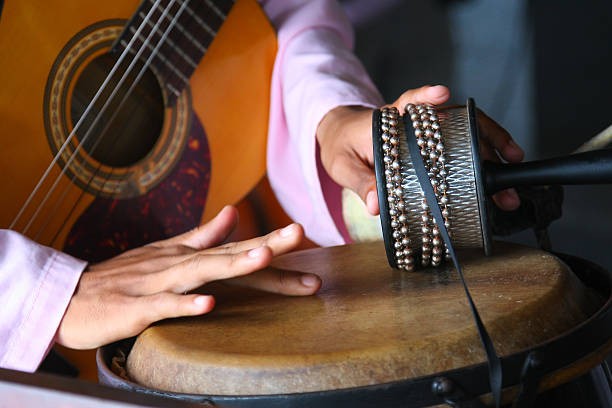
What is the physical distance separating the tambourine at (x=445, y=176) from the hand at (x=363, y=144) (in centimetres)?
8

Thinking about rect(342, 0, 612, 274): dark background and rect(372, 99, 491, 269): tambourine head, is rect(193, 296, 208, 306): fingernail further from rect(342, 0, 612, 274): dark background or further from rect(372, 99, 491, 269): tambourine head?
rect(342, 0, 612, 274): dark background

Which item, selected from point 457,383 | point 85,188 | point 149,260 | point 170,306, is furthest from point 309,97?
point 457,383

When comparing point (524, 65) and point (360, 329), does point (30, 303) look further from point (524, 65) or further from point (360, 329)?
point (524, 65)

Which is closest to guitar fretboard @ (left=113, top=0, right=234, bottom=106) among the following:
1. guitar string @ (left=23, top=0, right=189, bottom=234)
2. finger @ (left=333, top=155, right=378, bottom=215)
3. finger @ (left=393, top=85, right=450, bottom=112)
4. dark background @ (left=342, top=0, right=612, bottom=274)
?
guitar string @ (left=23, top=0, right=189, bottom=234)

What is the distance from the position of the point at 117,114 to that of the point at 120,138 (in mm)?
43

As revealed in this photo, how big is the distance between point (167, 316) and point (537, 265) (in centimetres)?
38

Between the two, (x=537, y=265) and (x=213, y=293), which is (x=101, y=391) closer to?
(x=213, y=293)

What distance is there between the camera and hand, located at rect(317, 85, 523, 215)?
0.76 m

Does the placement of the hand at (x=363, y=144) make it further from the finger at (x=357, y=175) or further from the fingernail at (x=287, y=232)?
the fingernail at (x=287, y=232)

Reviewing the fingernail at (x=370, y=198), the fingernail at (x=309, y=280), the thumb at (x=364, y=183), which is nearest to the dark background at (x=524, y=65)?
the thumb at (x=364, y=183)

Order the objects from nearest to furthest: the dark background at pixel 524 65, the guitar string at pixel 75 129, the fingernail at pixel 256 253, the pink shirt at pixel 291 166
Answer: the fingernail at pixel 256 253 < the pink shirt at pixel 291 166 < the guitar string at pixel 75 129 < the dark background at pixel 524 65

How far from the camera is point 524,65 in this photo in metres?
2.83

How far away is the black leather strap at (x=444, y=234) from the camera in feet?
1.50

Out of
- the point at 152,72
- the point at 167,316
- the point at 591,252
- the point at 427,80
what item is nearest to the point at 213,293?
the point at 167,316
